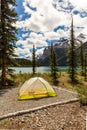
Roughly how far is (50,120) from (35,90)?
621cm

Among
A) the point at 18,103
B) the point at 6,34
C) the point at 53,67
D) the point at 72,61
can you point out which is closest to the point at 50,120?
the point at 18,103

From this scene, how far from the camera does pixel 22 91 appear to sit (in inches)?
706

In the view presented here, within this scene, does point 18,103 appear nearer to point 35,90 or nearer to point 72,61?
point 35,90

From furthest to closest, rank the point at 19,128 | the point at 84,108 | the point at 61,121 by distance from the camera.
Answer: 1. the point at 84,108
2. the point at 61,121
3. the point at 19,128

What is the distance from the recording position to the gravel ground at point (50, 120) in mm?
11391

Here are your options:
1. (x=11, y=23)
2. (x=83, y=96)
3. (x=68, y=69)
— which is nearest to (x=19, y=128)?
(x=83, y=96)

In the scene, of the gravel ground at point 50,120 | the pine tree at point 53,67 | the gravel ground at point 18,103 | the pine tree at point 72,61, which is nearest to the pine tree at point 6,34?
the gravel ground at point 18,103

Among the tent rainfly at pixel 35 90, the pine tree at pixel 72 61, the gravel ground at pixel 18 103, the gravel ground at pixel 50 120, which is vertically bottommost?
the gravel ground at pixel 50 120

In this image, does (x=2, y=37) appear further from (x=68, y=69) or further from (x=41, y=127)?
(x=68, y=69)

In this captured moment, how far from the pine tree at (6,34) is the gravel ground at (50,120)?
13171 mm

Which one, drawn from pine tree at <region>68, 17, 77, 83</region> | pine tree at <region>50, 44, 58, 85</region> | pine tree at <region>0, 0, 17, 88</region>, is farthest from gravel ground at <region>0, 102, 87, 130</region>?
pine tree at <region>68, 17, 77, 83</region>

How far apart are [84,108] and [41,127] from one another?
14.7ft

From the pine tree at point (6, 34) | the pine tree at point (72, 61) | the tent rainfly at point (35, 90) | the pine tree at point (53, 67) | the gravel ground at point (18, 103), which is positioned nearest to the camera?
the gravel ground at point (18, 103)

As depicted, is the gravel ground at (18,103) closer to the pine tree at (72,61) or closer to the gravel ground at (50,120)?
the gravel ground at (50,120)
